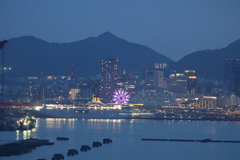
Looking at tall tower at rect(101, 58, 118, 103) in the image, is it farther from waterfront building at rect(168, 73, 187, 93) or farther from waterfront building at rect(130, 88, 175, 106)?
waterfront building at rect(168, 73, 187, 93)

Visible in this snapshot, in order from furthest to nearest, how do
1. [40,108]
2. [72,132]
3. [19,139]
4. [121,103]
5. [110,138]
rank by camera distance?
[121,103]
[40,108]
[72,132]
[110,138]
[19,139]

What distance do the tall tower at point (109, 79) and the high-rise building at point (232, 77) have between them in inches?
945

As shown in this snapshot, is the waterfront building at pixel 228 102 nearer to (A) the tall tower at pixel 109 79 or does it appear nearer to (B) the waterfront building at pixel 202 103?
(B) the waterfront building at pixel 202 103

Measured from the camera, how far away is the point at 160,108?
10144cm

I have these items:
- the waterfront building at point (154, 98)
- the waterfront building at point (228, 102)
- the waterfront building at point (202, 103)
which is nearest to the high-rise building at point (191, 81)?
the waterfront building at point (228, 102)

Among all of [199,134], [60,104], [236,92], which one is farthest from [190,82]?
[199,134]

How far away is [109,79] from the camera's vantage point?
131m

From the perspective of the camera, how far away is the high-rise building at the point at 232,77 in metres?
142

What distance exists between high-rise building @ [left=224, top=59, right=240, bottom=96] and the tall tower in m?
24.0

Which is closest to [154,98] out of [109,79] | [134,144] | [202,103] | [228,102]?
[202,103]

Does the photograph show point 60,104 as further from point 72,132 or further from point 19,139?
point 19,139

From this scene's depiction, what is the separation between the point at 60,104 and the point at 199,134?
34.7m

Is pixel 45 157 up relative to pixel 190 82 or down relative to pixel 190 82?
down

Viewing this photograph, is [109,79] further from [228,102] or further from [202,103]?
[202,103]
